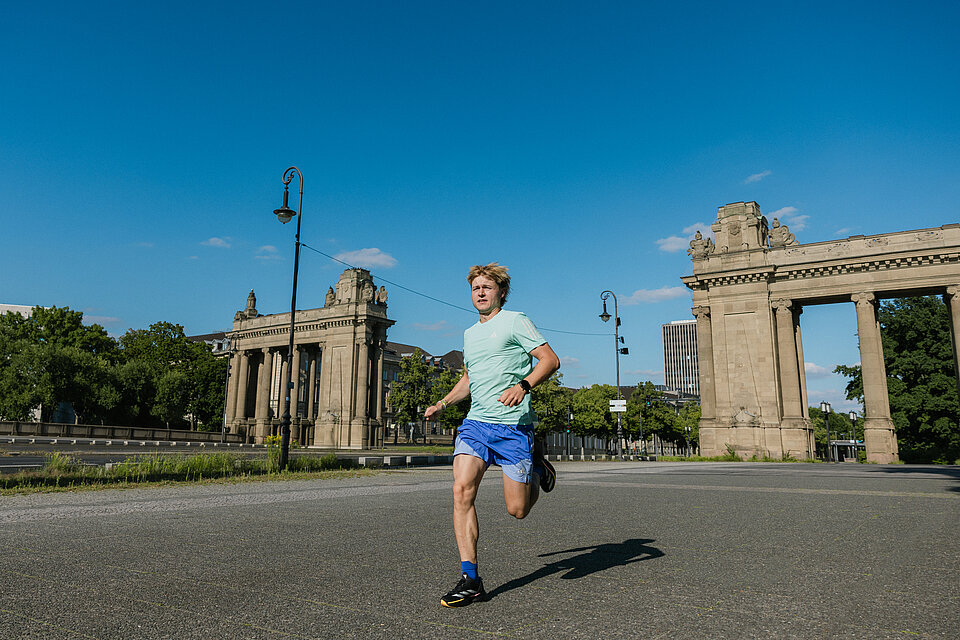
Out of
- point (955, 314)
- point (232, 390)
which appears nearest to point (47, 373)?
point (232, 390)

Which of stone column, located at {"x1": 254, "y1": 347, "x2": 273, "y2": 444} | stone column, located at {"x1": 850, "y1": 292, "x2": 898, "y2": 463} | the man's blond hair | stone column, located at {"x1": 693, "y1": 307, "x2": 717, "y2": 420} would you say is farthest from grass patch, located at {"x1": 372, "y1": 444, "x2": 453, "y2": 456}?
the man's blond hair

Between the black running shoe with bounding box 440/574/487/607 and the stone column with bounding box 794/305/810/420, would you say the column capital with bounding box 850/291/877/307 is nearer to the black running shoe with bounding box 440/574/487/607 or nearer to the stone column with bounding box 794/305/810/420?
the stone column with bounding box 794/305/810/420

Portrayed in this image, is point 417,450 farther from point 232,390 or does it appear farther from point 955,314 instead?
point 955,314

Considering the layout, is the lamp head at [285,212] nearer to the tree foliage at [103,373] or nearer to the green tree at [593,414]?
the tree foliage at [103,373]

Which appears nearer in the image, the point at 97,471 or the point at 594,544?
the point at 594,544

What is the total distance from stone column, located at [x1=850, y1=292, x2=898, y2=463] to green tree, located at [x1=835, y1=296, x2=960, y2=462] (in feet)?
16.3

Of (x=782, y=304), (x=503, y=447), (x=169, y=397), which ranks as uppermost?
(x=782, y=304)

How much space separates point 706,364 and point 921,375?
15.6 meters

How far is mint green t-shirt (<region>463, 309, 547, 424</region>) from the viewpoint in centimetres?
385

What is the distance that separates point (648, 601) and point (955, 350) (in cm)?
4108

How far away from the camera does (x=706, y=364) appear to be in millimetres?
41031

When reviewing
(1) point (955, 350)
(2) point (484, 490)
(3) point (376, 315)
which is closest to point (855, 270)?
(1) point (955, 350)

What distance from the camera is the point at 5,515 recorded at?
6965 millimetres

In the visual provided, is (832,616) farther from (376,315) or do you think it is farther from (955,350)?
(376,315)
